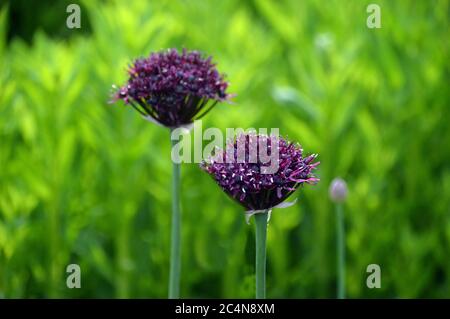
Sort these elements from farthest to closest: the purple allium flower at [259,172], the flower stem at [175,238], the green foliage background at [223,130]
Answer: the green foliage background at [223,130] → the flower stem at [175,238] → the purple allium flower at [259,172]

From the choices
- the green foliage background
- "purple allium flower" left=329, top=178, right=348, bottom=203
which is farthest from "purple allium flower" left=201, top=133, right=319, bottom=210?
the green foliage background

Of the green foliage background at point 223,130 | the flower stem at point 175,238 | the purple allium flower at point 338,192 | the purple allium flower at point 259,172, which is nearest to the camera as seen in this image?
the purple allium flower at point 259,172

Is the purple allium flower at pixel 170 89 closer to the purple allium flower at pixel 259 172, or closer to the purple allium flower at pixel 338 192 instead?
the purple allium flower at pixel 259 172

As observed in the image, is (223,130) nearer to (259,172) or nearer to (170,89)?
(170,89)

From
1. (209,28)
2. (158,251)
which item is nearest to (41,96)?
(158,251)

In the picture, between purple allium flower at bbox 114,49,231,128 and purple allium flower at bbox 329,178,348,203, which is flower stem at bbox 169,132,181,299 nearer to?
purple allium flower at bbox 114,49,231,128

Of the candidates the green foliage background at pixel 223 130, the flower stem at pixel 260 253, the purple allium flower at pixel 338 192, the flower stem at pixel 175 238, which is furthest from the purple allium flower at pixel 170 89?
the green foliage background at pixel 223 130
